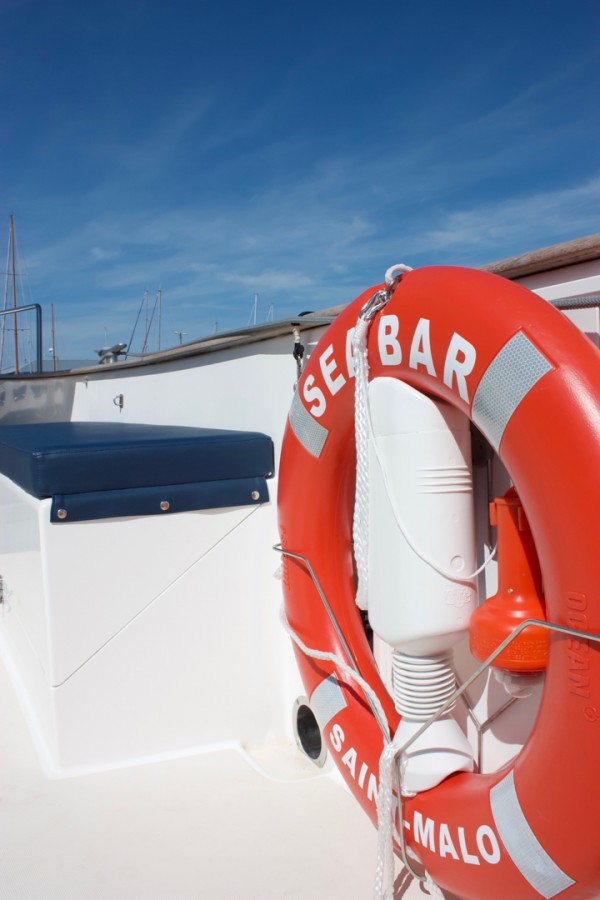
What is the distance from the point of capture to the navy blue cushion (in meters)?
1.64

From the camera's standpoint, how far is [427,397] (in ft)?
3.84

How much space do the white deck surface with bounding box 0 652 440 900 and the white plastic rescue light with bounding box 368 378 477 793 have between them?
0.35m

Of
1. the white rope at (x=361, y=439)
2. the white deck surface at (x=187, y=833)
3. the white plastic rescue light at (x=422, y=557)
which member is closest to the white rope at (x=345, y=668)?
the white plastic rescue light at (x=422, y=557)

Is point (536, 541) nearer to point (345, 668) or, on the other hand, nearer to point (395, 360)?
point (395, 360)

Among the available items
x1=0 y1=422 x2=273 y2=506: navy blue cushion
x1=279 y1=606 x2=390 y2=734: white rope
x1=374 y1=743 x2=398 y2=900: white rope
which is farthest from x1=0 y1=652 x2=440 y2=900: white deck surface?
x1=0 y1=422 x2=273 y2=506: navy blue cushion

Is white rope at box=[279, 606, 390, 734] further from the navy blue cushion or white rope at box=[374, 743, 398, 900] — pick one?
the navy blue cushion

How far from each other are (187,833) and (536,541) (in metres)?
0.97

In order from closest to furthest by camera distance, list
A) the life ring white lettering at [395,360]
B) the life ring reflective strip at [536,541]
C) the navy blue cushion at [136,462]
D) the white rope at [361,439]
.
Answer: the life ring reflective strip at [536,541] < the life ring white lettering at [395,360] < the white rope at [361,439] < the navy blue cushion at [136,462]

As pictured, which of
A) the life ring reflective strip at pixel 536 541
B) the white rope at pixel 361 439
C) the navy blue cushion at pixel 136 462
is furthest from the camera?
the navy blue cushion at pixel 136 462

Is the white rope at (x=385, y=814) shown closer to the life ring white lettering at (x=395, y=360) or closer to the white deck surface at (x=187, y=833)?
the white deck surface at (x=187, y=833)

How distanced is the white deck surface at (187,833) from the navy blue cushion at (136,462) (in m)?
0.65

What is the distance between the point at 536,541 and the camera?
0.96 meters

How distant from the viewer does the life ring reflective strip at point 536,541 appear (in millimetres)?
896

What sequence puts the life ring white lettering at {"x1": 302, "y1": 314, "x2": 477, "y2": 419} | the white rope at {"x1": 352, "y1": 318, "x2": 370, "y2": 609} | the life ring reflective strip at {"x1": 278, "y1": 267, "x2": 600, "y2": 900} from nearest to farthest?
1. the life ring reflective strip at {"x1": 278, "y1": 267, "x2": 600, "y2": 900}
2. the life ring white lettering at {"x1": 302, "y1": 314, "x2": 477, "y2": 419}
3. the white rope at {"x1": 352, "y1": 318, "x2": 370, "y2": 609}
